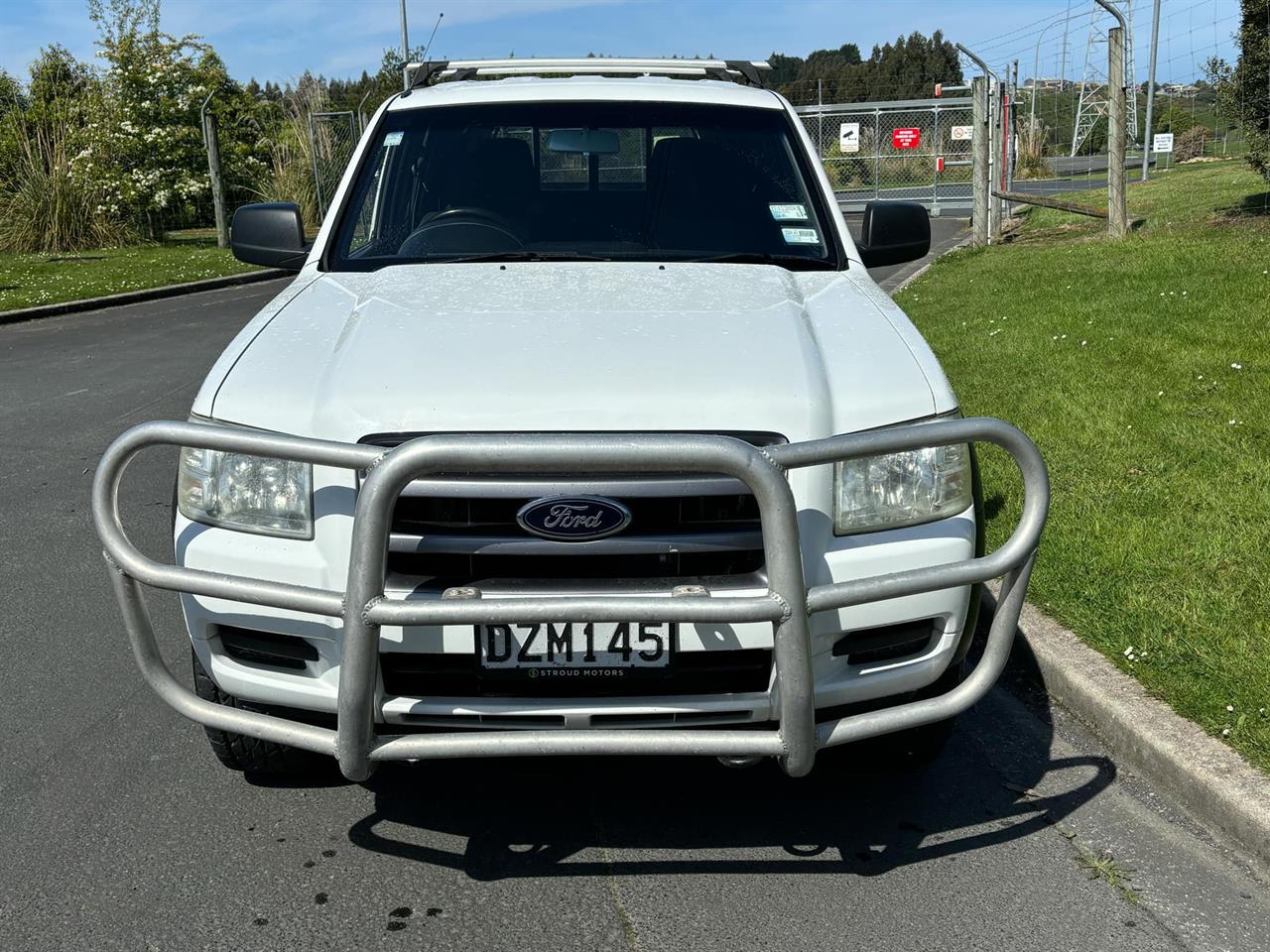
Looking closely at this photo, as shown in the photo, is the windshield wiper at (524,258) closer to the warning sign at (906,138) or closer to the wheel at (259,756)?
the wheel at (259,756)

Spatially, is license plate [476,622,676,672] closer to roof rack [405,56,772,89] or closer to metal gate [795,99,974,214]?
roof rack [405,56,772,89]

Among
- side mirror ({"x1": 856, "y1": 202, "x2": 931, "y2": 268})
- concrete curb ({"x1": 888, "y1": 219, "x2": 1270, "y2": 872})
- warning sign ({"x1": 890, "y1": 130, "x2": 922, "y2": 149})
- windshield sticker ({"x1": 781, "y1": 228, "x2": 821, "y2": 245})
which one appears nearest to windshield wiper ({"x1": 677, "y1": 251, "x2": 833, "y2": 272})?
windshield sticker ({"x1": 781, "y1": 228, "x2": 821, "y2": 245})

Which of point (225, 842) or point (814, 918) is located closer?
point (814, 918)

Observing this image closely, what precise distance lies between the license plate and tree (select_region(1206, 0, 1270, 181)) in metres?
13.5

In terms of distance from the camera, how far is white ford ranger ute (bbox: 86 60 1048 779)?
2.64 metres

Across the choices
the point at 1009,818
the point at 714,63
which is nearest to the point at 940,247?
the point at 714,63

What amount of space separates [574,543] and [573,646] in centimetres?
22

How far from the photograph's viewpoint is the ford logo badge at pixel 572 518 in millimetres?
2818

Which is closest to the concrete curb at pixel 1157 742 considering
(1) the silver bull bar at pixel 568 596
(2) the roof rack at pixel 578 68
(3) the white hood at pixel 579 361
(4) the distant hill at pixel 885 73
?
(1) the silver bull bar at pixel 568 596

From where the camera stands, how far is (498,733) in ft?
9.14

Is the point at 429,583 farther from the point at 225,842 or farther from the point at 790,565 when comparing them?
the point at 225,842

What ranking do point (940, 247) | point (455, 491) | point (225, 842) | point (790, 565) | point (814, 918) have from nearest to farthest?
point (790, 565) → point (455, 491) → point (814, 918) → point (225, 842) → point (940, 247)

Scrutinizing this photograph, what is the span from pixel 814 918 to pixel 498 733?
0.85m

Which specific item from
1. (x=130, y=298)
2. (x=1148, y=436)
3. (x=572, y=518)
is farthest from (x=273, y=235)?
(x=130, y=298)
